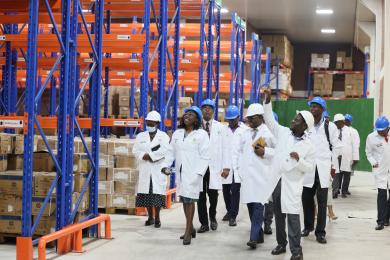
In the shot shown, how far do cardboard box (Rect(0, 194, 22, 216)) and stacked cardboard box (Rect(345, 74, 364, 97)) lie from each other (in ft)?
78.4

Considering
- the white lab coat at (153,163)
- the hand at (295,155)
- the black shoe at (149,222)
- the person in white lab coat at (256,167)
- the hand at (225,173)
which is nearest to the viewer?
the hand at (295,155)

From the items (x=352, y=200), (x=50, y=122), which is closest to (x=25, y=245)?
(x=50, y=122)

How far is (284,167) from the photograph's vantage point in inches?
302

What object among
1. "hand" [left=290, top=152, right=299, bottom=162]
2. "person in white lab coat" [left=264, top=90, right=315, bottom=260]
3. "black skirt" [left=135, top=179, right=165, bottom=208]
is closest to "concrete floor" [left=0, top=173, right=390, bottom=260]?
"black skirt" [left=135, top=179, right=165, bottom=208]

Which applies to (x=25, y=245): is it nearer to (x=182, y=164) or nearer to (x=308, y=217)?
(x=182, y=164)

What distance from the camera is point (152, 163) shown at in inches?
397

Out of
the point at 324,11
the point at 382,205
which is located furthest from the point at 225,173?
the point at 324,11

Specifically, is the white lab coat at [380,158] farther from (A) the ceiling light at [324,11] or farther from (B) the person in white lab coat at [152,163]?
(A) the ceiling light at [324,11]

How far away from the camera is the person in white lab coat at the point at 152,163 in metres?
10.1

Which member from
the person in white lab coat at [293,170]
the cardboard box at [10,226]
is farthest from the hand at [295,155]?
the cardboard box at [10,226]

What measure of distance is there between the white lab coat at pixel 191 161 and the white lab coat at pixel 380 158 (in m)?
3.24

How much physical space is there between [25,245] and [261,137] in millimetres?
3333

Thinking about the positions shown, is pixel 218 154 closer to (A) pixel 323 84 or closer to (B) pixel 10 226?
(B) pixel 10 226

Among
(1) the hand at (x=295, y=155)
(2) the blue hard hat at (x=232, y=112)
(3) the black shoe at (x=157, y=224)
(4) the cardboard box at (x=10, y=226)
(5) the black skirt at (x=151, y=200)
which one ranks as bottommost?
(3) the black shoe at (x=157, y=224)
